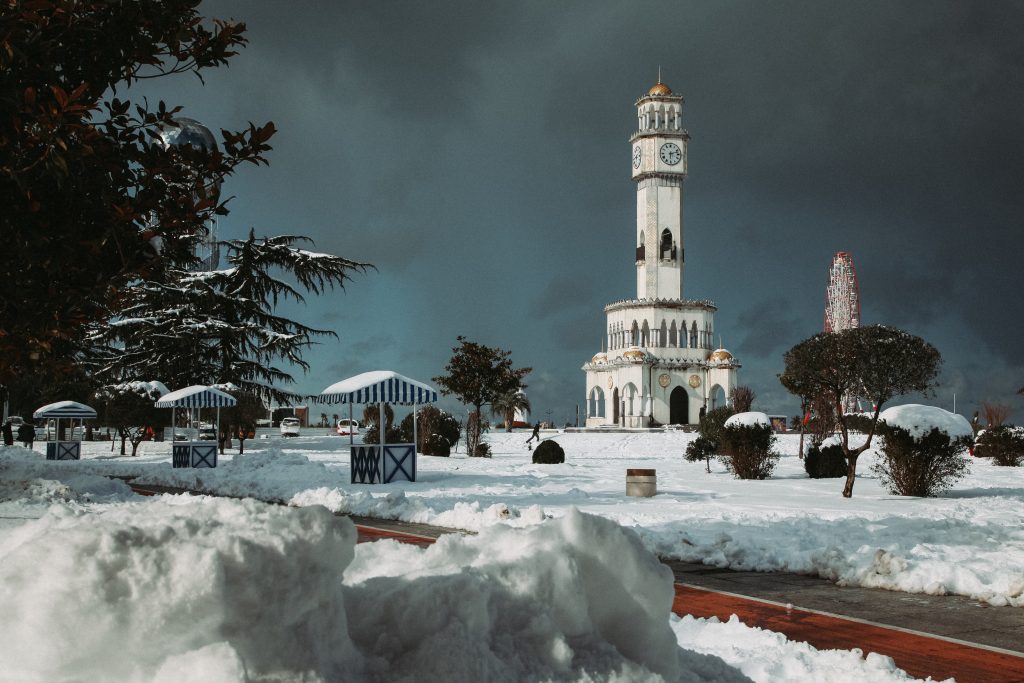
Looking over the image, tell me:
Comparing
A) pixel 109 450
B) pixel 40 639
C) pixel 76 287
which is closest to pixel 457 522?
pixel 76 287

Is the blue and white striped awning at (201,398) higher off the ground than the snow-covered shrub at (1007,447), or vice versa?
the blue and white striped awning at (201,398)

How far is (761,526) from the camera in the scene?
11.9m

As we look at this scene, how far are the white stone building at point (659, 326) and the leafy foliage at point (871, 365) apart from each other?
60.3 m

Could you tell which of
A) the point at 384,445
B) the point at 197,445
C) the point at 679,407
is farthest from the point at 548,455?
the point at 679,407

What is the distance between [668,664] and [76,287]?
630 centimetres

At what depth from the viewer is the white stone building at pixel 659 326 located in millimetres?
82375

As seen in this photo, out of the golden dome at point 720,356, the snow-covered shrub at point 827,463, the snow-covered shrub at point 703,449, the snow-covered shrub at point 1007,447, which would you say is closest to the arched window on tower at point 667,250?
the golden dome at point 720,356

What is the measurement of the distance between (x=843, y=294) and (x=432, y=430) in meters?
93.8

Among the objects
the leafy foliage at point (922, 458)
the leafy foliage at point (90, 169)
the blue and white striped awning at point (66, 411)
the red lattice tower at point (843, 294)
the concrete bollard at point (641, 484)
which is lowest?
the concrete bollard at point (641, 484)

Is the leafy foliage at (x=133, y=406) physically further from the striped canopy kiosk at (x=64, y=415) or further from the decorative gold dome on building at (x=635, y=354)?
the decorative gold dome on building at (x=635, y=354)

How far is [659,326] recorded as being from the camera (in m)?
84.6

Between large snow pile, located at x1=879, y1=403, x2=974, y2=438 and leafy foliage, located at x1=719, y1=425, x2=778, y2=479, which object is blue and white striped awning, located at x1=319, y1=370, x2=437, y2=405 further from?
large snow pile, located at x1=879, y1=403, x2=974, y2=438

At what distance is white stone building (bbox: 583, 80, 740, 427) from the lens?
82.4 meters

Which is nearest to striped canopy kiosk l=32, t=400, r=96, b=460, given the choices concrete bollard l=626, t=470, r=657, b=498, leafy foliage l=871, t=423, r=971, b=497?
concrete bollard l=626, t=470, r=657, b=498
